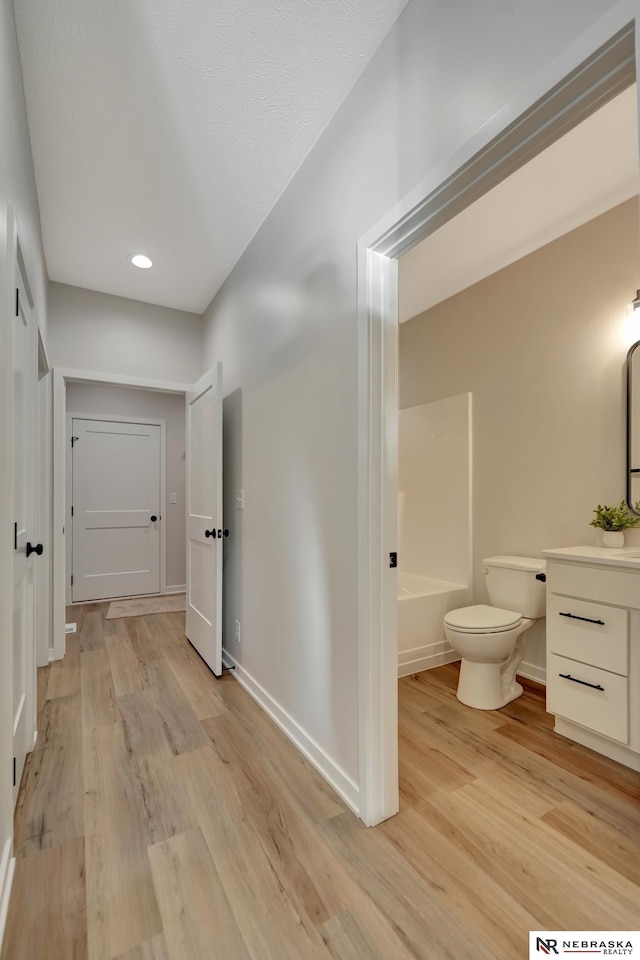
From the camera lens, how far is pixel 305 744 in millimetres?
1891

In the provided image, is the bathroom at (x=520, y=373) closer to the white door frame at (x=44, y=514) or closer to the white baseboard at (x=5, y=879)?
the white baseboard at (x=5, y=879)

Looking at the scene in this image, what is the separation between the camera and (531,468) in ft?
8.71

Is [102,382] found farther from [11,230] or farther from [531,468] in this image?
[531,468]

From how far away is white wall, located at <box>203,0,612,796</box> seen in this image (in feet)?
3.67

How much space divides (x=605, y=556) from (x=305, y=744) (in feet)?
4.99

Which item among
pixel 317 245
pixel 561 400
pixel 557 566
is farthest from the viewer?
pixel 561 400

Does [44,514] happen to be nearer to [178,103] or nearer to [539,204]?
[178,103]

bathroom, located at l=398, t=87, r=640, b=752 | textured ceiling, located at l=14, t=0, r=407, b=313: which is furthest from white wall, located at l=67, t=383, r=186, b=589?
bathroom, located at l=398, t=87, r=640, b=752

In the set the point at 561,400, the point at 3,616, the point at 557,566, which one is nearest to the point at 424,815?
the point at 557,566

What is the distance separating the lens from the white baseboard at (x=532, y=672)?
8.42 feet

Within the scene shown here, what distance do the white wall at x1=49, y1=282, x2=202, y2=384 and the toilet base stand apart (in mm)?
2941

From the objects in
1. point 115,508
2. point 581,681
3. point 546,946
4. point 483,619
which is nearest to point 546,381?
point 483,619

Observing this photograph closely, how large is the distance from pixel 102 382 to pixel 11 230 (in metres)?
1.98

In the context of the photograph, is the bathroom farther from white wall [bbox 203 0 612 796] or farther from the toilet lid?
white wall [bbox 203 0 612 796]
